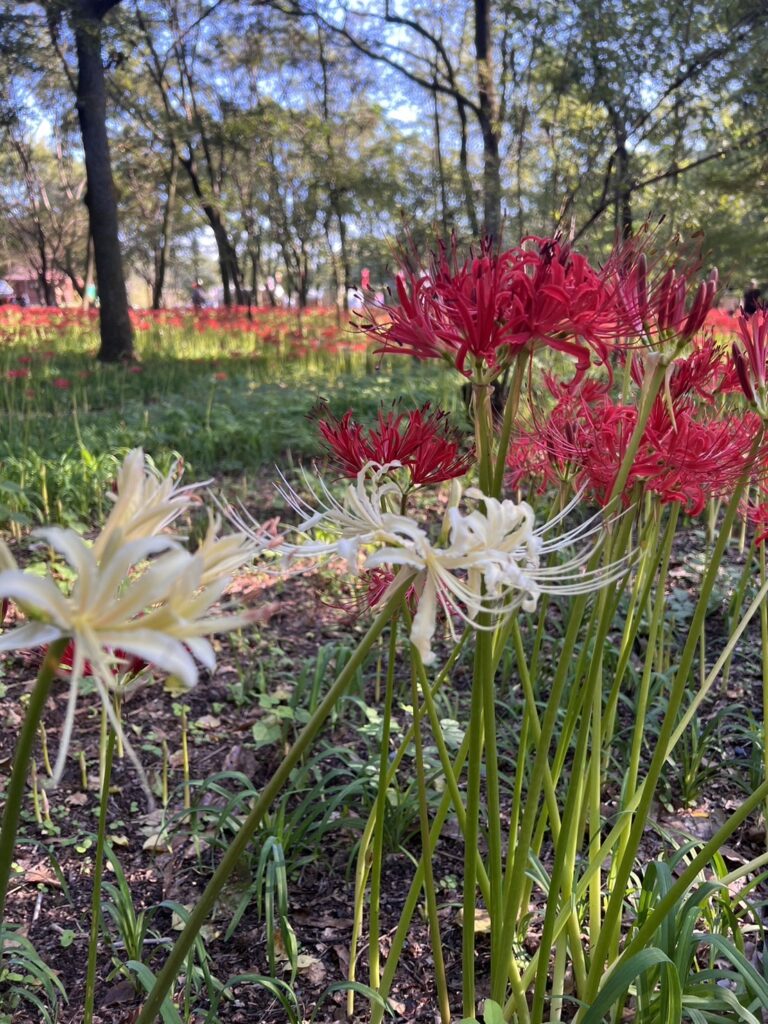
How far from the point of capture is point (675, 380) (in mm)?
1129

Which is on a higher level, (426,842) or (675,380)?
(675,380)

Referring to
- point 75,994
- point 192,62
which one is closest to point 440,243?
point 75,994

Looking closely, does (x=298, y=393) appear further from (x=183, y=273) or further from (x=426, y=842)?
(x=183, y=273)

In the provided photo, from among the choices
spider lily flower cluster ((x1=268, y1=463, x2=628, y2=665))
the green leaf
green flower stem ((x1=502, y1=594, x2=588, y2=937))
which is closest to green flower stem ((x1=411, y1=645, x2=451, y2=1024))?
green flower stem ((x1=502, y1=594, x2=588, y2=937))

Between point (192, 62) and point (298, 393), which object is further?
point (192, 62)

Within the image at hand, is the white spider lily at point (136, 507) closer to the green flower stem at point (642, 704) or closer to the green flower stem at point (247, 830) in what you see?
the green flower stem at point (247, 830)

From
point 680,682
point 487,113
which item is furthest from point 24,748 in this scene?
point 487,113

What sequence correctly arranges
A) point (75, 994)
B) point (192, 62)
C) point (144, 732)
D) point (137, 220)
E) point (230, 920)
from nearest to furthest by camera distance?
1. point (75, 994)
2. point (230, 920)
3. point (144, 732)
4. point (192, 62)
5. point (137, 220)

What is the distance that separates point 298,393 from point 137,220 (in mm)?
21476

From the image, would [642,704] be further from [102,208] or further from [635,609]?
[102,208]

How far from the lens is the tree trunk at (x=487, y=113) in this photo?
7387 millimetres

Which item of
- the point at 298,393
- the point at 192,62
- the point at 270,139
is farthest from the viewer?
the point at 192,62

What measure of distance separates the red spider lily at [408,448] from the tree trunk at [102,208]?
853 cm

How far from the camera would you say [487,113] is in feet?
26.6
